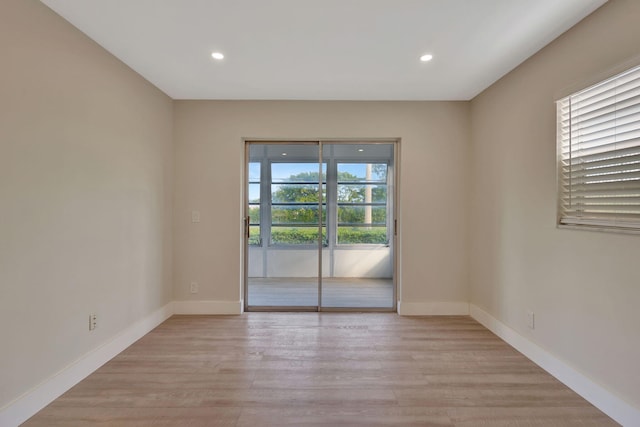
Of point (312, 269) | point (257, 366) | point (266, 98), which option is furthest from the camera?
point (312, 269)

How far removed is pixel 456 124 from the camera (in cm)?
366

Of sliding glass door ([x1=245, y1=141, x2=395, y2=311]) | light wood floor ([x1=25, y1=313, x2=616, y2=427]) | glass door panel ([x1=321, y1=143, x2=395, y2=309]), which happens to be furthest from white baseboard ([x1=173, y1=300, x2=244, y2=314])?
glass door panel ([x1=321, y1=143, x2=395, y2=309])

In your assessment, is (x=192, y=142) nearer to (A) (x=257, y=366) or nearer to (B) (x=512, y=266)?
(A) (x=257, y=366)

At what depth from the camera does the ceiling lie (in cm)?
198

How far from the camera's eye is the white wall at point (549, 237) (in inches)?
72.2

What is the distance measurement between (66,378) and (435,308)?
3.45m

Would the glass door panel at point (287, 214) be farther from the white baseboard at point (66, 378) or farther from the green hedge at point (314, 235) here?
the white baseboard at point (66, 378)

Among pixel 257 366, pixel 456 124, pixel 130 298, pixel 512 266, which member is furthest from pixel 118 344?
pixel 456 124

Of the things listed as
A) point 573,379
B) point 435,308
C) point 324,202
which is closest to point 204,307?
point 324,202

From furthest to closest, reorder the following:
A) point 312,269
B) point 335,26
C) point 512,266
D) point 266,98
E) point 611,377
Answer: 1. point 312,269
2. point 266,98
3. point 512,266
4. point 335,26
5. point 611,377

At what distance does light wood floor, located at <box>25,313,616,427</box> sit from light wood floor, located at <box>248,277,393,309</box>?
653mm

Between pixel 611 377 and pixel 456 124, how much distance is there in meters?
2.70

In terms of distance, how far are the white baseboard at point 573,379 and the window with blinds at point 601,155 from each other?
1019 millimetres

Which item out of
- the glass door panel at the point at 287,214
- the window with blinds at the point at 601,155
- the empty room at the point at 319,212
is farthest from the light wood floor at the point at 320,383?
the window with blinds at the point at 601,155
